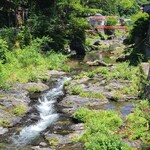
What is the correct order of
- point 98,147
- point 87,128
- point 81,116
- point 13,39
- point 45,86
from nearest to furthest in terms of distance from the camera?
point 98,147, point 87,128, point 81,116, point 45,86, point 13,39

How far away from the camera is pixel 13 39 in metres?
48.9

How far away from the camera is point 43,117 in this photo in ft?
91.6

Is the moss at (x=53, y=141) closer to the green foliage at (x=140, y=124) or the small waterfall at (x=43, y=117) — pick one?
the small waterfall at (x=43, y=117)

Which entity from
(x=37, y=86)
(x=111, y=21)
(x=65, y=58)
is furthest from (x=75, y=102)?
(x=111, y=21)

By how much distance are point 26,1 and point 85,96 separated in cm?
2963

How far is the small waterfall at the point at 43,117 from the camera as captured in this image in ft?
76.4

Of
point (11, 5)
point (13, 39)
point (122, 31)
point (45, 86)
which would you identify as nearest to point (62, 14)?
point (11, 5)

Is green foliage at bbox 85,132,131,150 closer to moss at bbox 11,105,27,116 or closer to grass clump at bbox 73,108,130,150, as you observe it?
grass clump at bbox 73,108,130,150

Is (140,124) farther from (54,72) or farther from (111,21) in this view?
(111,21)

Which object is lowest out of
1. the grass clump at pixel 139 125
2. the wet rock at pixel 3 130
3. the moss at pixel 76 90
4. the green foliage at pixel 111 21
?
the green foliage at pixel 111 21

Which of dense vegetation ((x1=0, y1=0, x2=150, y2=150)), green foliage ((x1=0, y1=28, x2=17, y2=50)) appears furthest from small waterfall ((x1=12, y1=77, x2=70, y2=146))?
green foliage ((x1=0, y1=28, x2=17, y2=50))

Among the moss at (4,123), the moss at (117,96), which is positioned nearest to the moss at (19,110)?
the moss at (4,123)

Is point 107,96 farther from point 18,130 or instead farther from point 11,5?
point 11,5

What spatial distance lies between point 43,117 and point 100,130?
685cm
